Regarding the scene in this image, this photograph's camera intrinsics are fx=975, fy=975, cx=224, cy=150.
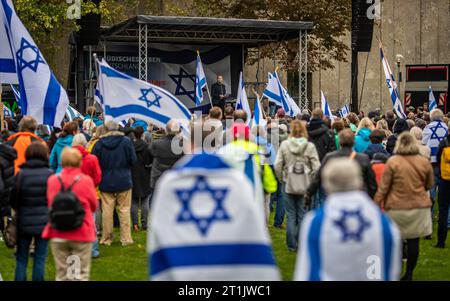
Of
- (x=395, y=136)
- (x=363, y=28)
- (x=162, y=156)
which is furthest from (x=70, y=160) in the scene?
(x=363, y=28)

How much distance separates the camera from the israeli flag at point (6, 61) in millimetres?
14133

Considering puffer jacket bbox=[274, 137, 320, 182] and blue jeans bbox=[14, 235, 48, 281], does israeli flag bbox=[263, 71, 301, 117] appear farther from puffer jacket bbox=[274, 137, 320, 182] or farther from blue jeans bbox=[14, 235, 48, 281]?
blue jeans bbox=[14, 235, 48, 281]

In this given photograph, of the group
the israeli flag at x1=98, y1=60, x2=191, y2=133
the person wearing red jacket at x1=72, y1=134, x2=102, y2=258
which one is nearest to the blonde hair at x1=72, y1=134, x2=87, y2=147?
the person wearing red jacket at x1=72, y1=134, x2=102, y2=258

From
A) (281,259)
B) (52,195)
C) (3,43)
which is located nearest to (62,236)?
(52,195)

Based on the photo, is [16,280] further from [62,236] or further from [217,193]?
[217,193]

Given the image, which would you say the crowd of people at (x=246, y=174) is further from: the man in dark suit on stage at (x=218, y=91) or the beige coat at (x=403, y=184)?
the man in dark suit on stage at (x=218, y=91)

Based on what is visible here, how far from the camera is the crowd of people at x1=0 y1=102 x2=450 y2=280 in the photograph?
611 cm

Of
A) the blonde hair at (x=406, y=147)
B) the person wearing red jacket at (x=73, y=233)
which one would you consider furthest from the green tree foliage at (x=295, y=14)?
the person wearing red jacket at (x=73, y=233)

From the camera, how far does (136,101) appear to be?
12477 mm

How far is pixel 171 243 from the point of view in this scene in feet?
17.6

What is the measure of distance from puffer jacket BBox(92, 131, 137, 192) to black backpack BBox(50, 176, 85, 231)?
4.52m

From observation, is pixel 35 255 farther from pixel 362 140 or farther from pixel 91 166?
pixel 362 140
